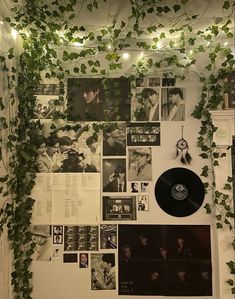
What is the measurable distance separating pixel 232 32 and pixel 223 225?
158cm

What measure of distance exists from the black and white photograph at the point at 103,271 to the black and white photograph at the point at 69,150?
711 mm

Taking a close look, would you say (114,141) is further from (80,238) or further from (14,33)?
(14,33)

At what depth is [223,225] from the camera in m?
2.84

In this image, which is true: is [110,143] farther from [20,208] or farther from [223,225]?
[223,225]

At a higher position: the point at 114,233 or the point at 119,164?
the point at 119,164

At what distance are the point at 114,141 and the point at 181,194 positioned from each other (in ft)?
2.32

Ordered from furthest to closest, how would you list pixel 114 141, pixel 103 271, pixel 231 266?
pixel 114 141 → pixel 103 271 → pixel 231 266

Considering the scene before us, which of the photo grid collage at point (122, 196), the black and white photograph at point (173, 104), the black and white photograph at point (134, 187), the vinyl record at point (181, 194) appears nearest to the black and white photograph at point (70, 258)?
the photo grid collage at point (122, 196)

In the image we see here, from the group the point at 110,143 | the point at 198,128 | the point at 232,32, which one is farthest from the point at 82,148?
the point at 232,32

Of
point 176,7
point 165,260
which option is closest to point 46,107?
point 176,7

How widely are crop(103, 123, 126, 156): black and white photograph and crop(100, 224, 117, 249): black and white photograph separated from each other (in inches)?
23.9

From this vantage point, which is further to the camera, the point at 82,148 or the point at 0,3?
the point at 82,148

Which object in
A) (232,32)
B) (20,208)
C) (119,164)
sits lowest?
(20,208)

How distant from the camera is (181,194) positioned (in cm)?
293
